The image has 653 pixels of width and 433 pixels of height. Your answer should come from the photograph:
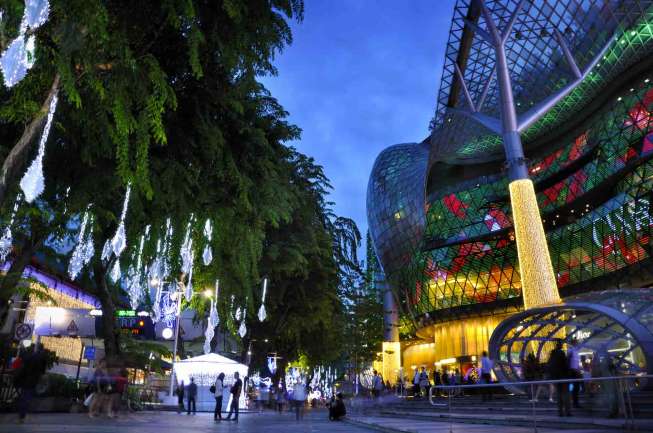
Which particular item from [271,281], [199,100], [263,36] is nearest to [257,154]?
[199,100]

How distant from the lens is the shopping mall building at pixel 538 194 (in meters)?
20.9

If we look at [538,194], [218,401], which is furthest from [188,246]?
[538,194]

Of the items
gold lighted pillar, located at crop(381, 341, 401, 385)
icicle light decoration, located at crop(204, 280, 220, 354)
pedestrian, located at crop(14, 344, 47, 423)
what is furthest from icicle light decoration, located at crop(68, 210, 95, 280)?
gold lighted pillar, located at crop(381, 341, 401, 385)

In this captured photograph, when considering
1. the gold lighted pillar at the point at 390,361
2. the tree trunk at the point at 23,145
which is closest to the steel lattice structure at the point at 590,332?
the tree trunk at the point at 23,145

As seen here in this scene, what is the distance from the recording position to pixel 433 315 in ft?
220

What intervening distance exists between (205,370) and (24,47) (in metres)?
22.7

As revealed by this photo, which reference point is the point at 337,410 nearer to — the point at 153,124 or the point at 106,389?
the point at 106,389

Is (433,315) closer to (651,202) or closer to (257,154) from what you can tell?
Result: (651,202)

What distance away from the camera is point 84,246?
11234 millimetres

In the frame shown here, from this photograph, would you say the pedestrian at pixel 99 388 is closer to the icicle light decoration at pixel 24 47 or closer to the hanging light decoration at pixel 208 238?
the hanging light decoration at pixel 208 238

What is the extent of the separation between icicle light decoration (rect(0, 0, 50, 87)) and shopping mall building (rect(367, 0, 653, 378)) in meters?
15.3

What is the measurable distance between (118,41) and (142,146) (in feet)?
4.11

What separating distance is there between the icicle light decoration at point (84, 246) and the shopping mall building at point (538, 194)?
1386 cm

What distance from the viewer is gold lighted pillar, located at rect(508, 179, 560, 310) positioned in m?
23.4
